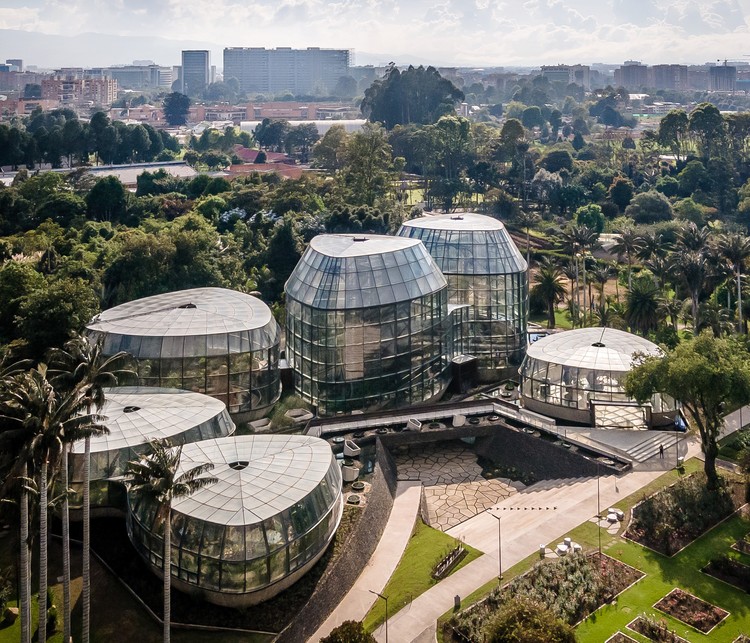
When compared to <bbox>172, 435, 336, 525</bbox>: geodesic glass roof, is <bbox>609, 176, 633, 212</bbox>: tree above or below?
above

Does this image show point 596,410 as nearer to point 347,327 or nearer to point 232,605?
point 347,327

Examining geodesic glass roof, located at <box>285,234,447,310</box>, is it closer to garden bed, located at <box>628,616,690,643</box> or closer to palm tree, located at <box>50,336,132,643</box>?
palm tree, located at <box>50,336,132,643</box>

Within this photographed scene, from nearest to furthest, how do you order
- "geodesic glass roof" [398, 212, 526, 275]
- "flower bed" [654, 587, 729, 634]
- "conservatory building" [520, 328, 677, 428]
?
"flower bed" [654, 587, 729, 634], "conservatory building" [520, 328, 677, 428], "geodesic glass roof" [398, 212, 526, 275]

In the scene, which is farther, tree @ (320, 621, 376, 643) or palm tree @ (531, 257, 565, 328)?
palm tree @ (531, 257, 565, 328)

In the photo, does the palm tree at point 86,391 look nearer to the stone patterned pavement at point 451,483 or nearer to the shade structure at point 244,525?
the shade structure at point 244,525

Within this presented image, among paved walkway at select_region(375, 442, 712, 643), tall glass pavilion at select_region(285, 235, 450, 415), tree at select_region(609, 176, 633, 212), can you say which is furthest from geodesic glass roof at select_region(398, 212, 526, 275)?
tree at select_region(609, 176, 633, 212)

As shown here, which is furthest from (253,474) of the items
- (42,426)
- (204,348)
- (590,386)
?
(590,386)

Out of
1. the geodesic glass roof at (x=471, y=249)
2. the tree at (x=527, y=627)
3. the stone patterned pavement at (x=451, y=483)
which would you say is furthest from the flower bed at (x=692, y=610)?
the geodesic glass roof at (x=471, y=249)
